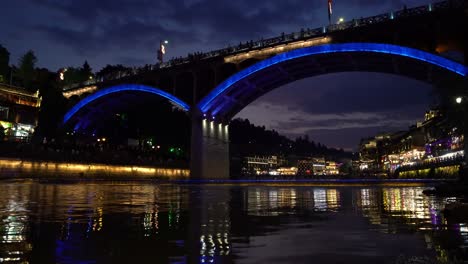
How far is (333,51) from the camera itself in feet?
174

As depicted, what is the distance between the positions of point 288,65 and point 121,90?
34.8m

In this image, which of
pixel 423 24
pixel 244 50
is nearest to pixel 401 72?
pixel 423 24

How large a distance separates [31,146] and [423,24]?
60329 millimetres

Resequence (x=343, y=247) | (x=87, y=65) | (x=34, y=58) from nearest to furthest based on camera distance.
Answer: (x=343, y=247) < (x=34, y=58) < (x=87, y=65)

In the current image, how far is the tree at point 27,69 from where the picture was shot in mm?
93044

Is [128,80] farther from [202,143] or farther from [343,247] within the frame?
[343,247]

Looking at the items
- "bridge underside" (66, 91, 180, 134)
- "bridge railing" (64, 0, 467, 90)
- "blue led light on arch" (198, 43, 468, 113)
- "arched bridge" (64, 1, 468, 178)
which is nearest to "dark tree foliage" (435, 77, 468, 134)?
"arched bridge" (64, 1, 468, 178)

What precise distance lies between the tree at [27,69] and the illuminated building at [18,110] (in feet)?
29.2

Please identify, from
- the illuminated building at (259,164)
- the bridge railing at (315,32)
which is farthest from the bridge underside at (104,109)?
the illuminated building at (259,164)

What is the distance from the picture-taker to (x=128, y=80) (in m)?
77.3

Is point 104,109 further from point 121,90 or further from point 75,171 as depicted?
point 75,171


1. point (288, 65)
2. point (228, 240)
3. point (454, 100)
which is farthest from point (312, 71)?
point (228, 240)

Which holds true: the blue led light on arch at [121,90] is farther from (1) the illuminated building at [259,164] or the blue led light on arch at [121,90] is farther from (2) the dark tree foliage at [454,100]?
(1) the illuminated building at [259,164]

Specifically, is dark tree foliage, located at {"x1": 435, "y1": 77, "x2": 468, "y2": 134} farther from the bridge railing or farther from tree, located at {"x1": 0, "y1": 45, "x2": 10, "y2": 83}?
tree, located at {"x1": 0, "y1": 45, "x2": 10, "y2": 83}
